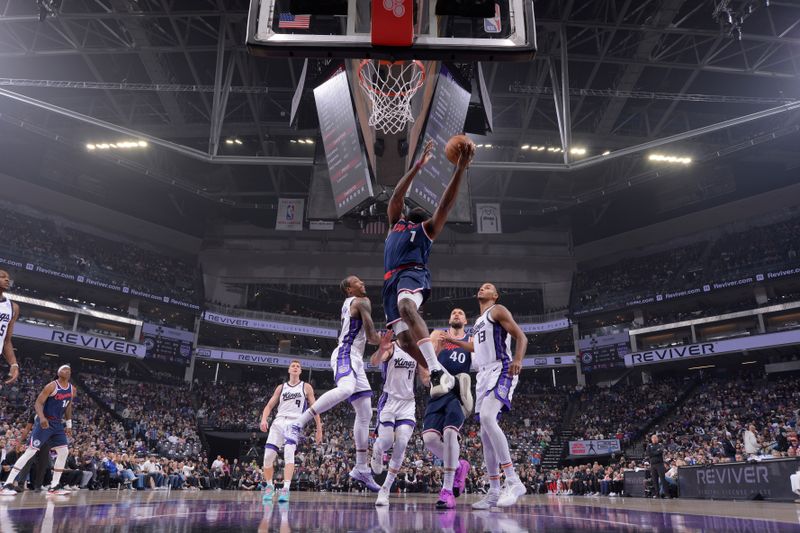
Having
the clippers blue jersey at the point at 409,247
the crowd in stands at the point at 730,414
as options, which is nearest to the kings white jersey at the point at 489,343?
the clippers blue jersey at the point at 409,247

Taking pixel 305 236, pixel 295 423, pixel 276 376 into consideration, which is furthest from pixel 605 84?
pixel 276 376

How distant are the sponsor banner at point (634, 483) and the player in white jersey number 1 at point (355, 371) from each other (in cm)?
1178

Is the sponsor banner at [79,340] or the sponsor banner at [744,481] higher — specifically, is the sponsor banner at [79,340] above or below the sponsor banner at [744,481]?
above

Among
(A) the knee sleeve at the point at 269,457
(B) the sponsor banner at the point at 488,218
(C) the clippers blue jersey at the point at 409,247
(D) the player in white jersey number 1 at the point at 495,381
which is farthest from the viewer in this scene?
(B) the sponsor banner at the point at 488,218

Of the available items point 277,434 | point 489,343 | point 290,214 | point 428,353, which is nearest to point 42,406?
point 277,434

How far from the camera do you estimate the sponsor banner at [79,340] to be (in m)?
25.6

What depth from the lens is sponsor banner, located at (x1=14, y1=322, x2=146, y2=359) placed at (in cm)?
2556

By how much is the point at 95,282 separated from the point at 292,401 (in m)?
26.0

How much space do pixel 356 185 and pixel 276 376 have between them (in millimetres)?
27815

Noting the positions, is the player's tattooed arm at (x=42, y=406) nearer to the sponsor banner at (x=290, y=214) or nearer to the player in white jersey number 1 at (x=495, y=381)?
the player in white jersey number 1 at (x=495, y=381)

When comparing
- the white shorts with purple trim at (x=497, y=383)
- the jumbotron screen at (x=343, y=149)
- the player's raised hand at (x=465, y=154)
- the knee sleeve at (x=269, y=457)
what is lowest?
the knee sleeve at (x=269, y=457)

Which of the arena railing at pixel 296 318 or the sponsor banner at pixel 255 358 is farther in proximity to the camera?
the arena railing at pixel 296 318

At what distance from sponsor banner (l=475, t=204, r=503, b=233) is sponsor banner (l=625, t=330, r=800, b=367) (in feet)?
35.8

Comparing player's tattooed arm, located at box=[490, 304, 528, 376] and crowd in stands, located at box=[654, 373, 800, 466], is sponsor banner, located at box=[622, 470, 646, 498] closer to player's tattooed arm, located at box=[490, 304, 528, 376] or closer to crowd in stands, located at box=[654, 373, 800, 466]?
crowd in stands, located at box=[654, 373, 800, 466]
